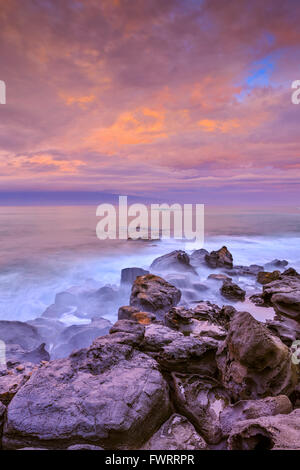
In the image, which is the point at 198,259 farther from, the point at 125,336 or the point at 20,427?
the point at 20,427

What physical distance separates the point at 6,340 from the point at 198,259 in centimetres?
1441

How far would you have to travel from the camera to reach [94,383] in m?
3.16

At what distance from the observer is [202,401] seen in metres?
3.21

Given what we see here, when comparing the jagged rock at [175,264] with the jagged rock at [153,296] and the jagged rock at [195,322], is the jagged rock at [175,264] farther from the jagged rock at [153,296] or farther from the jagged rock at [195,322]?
the jagged rock at [195,322]

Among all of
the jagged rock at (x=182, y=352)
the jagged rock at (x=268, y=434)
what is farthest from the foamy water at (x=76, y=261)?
the jagged rock at (x=268, y=434)

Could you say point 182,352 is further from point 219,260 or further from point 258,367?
point 219,260

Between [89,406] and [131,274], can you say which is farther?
[131,274]

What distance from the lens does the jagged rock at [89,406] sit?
2545mm

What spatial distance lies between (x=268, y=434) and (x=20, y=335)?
8.45m

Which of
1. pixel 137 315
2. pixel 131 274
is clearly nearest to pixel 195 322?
pixel 137 315

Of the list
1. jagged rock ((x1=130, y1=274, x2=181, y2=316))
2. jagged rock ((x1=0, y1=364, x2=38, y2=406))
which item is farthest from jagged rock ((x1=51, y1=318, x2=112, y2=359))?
jagged rock ((x1=0, y1=364, x2=38, y2=406))

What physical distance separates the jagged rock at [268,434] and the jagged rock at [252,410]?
0.83 feet

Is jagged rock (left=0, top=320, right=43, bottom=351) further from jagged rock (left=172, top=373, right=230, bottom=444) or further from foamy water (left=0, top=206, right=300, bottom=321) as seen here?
jagged rock (left=172, top=373, right=230, bottom=444)

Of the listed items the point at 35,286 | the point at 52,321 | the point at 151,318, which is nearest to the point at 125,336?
the point at 151,318
